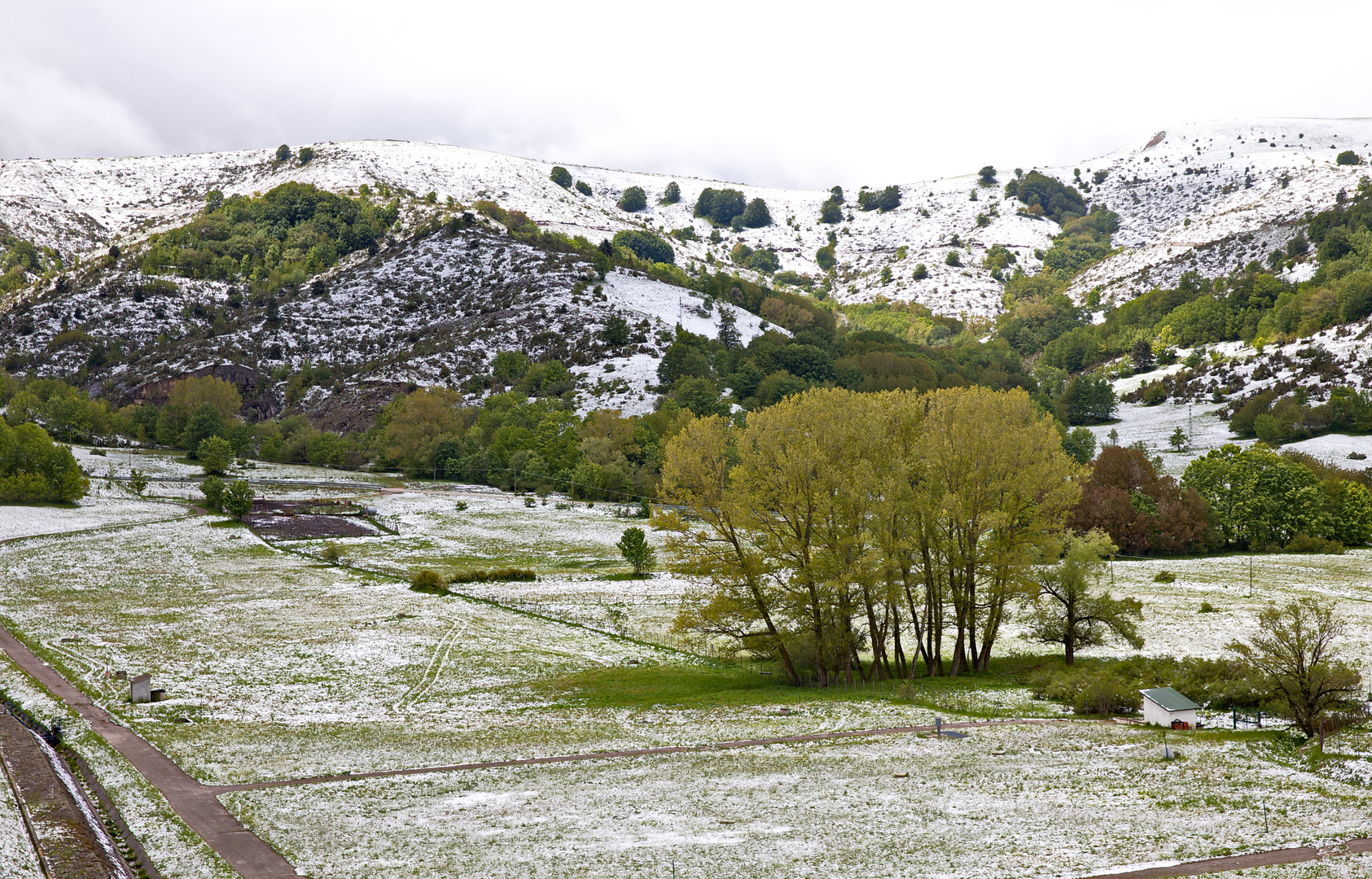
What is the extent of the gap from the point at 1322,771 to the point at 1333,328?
177 m

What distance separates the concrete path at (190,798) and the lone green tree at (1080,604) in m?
36.0

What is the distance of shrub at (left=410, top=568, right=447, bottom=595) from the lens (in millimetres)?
68438

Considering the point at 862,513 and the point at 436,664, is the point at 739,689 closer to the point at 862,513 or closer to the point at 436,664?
the point at 862,513

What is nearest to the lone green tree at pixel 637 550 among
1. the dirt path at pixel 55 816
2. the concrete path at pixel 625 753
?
the concrete path at pixel 625 753

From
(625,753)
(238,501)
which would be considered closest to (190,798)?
(625,753)

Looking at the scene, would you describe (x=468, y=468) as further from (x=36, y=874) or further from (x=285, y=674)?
(x=36, y=874)

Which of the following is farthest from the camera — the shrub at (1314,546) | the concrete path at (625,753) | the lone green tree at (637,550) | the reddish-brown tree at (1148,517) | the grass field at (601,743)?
the reddish-brown tree at (1148,517)

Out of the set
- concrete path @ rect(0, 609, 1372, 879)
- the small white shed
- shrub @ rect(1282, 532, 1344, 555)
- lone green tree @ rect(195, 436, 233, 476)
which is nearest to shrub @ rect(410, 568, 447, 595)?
concrete path @ rect(0, 609, 1372, 879)

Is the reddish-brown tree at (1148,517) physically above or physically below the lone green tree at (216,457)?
below

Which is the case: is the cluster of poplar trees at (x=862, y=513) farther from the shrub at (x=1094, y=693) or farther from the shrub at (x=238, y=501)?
the shrub at (x=238, y=501)

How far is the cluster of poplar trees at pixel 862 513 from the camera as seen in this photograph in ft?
143

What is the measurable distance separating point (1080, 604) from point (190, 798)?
40139 millimetres

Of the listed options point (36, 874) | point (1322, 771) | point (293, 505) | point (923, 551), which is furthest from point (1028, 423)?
point (293, 505)

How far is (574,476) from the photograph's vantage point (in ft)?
401
